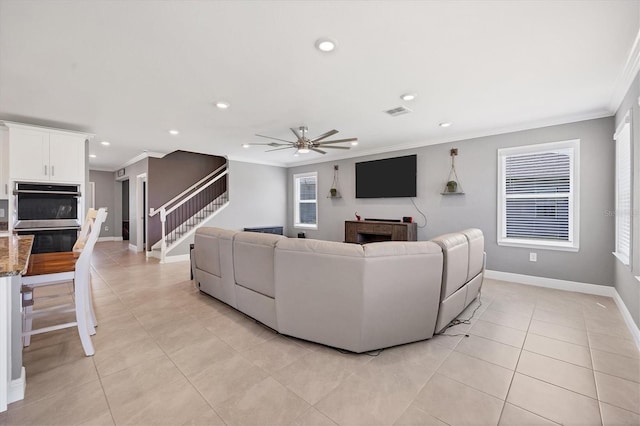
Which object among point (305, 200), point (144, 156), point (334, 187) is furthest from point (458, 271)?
point (144, 156)

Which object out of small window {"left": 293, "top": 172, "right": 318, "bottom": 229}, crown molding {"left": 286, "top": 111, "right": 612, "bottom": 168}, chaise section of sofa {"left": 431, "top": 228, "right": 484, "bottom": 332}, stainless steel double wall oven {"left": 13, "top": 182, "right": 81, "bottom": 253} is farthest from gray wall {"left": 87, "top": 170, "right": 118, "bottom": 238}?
chaise section of sofa {"left": 431, "top": 228, "right": 484, "bottom": 332}

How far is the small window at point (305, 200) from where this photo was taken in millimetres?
7875

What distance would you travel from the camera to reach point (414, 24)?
77.9 inches

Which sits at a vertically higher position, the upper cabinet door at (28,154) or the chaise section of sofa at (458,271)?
the upper cabinet door at (28,154)

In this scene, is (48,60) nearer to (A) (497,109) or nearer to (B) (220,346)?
(B) (220,346)

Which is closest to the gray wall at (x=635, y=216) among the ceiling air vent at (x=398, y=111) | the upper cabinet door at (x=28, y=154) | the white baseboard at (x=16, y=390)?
the ceiling air vent at (x=398, y=111)

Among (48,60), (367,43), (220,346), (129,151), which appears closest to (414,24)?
(367,43)

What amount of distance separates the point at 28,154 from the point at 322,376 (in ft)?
17.3

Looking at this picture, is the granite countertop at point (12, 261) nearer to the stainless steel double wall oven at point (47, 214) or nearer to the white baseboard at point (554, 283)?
the stainless steel double wall oven at point (47, 214)

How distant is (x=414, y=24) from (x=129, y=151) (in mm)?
6798

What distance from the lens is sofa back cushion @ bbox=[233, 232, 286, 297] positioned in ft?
8.31

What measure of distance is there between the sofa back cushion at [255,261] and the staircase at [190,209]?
397 cm

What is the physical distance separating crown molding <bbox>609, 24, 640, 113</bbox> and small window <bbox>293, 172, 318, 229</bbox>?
571cm

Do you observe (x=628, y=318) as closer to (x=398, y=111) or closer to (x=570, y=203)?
(x=570, y=203)
